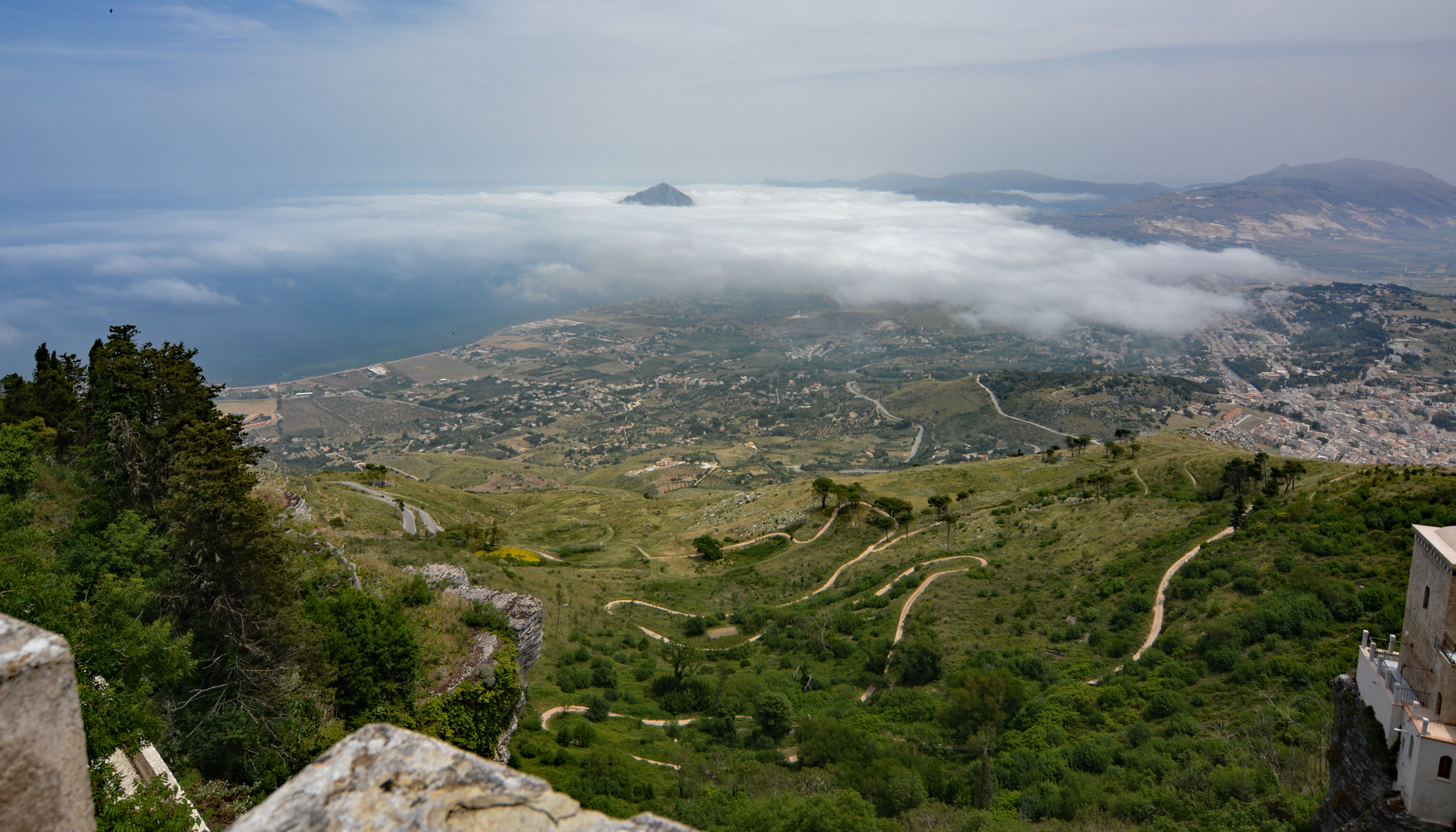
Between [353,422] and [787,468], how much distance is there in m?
111

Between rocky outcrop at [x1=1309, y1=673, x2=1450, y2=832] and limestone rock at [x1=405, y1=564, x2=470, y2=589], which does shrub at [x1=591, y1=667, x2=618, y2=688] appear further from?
rocky outcrop at [x1=1309, y1=673, x2=1450, y2=832]

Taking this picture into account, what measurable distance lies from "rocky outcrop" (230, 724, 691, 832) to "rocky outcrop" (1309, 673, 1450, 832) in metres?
14.6

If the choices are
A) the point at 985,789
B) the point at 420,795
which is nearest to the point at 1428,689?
the point at 985,789

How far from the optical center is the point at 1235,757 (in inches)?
701

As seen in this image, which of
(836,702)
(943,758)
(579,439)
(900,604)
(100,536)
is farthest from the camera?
(579,439)

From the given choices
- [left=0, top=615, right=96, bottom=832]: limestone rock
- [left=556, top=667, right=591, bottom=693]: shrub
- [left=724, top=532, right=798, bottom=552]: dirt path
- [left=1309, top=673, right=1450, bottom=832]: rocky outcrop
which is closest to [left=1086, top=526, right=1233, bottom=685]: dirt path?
[left=1309, top=673, right=1450, bottom=832]: rocky outcrop

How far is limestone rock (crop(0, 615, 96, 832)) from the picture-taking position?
9.12 feet

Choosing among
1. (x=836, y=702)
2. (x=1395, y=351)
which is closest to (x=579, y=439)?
(x=836, y=702)

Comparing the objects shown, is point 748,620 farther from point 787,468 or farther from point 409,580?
point 787,468

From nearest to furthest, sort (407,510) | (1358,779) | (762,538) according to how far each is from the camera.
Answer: (1358,779) < (407,510) < (762,538)

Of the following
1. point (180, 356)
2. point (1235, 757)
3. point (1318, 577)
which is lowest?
point (1235, 757)

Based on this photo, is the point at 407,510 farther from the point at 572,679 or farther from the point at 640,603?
the point at 572,679

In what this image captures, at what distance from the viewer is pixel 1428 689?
11.1 meters

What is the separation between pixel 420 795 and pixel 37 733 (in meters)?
1.68
